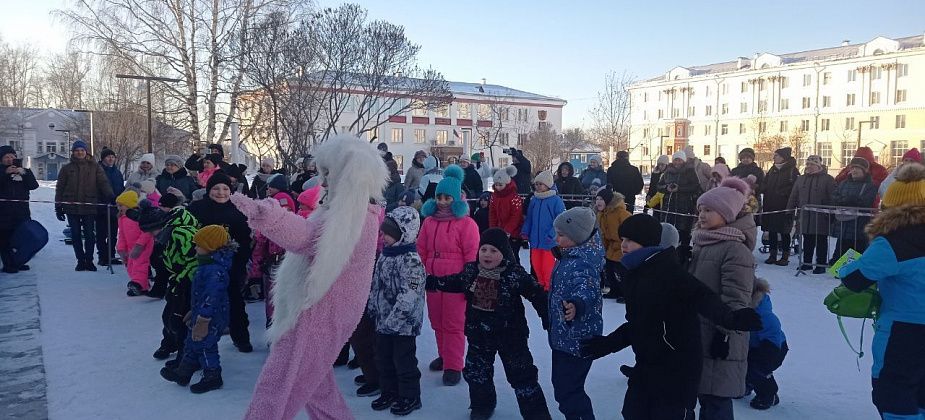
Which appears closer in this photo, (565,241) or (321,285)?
(321,285)

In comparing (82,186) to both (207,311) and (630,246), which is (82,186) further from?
(630,246)

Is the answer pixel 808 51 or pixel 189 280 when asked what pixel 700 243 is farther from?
pixel 808 51

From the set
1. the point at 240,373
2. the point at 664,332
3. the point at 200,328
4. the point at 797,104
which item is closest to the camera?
the point at 664,332

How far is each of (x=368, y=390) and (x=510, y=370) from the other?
1.27 m

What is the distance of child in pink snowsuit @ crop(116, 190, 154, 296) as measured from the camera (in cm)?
752

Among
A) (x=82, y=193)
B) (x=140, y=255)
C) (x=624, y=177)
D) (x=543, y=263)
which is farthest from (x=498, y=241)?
(x=624, y=177)

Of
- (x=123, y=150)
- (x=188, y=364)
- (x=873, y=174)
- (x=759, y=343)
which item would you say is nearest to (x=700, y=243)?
(x=759, y=343)

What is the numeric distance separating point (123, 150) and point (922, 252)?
36.5 metres

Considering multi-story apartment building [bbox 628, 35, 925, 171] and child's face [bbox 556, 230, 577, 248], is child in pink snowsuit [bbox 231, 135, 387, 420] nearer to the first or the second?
child's face [bbox 556, 230, 577, 248]

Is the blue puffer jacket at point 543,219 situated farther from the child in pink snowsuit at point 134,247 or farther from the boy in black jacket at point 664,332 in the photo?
the child in pink snowsuit at point 134,247

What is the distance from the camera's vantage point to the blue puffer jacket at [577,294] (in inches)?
156

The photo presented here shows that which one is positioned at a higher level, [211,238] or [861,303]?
[211,238]

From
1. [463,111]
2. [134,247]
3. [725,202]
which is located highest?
[463,111]

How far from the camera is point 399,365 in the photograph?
458 centimetres
